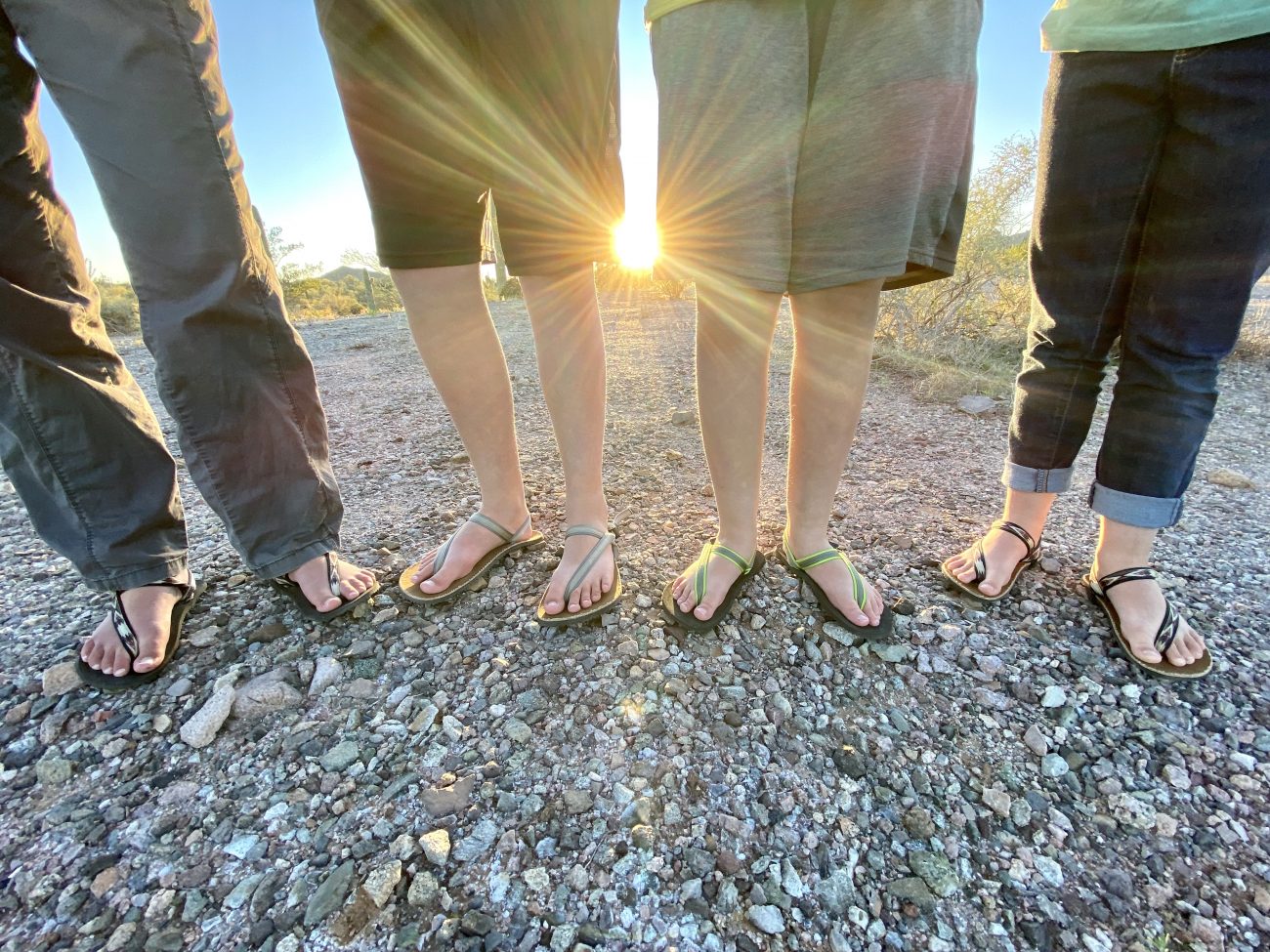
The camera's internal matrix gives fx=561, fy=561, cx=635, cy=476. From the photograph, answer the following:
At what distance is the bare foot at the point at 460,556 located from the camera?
1.41m

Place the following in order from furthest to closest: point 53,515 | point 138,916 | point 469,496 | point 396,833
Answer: point 469,496 → point 53,515 → point 396,833 → point 138,916

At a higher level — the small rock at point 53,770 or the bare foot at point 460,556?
the bare foot at point 460,556

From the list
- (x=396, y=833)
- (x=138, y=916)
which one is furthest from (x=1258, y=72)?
(x=138, y=916)

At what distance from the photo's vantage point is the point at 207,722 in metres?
1.08

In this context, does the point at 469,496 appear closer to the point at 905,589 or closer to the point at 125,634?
the point at 125,634

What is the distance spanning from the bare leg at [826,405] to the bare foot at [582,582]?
0.47 meters

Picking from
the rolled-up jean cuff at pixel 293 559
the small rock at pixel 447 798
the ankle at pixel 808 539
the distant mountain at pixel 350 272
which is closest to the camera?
the small rock at pixel 447 798

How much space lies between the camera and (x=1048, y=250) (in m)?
1.28

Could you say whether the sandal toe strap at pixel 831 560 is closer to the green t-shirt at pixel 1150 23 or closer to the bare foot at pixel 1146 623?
the bare foot at pixel 1146 623

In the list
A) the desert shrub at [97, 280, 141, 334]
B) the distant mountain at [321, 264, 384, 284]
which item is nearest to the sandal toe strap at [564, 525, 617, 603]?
the desert shrub at [97, 280, 141, 334]

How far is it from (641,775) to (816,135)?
1192 millimetres

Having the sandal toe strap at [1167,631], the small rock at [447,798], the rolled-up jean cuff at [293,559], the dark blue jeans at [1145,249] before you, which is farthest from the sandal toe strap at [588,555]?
the sandal toe strap at [1167,631]

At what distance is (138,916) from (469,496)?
4.42ft

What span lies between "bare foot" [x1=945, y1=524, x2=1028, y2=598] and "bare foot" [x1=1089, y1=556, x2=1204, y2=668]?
184 mm
